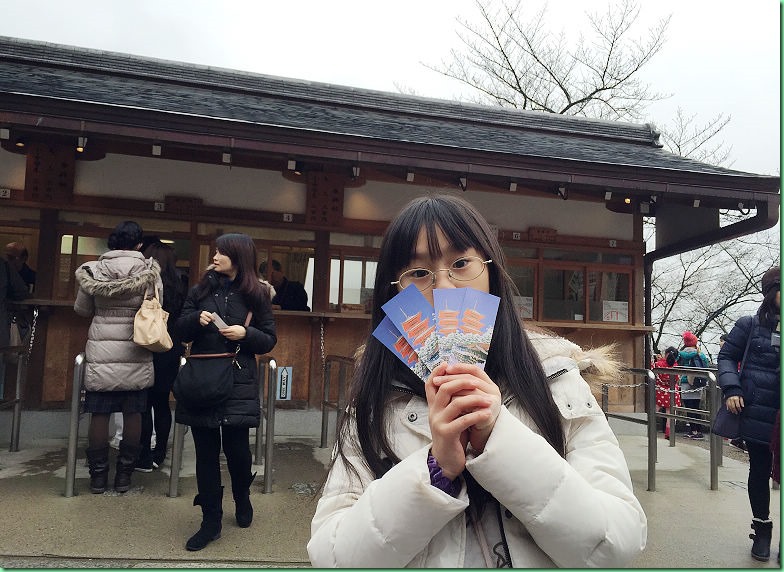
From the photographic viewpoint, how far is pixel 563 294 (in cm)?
752

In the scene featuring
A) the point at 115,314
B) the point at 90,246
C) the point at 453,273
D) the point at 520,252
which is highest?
the point at 520,252

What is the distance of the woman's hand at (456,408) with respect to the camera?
955mm

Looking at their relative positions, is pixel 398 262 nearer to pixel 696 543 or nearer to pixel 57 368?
pixel 696 543

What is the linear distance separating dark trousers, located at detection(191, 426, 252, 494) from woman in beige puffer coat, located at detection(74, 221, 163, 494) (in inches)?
38.0

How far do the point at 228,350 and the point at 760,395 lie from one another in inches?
137

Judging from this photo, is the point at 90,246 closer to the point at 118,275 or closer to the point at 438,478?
the point at 118,275

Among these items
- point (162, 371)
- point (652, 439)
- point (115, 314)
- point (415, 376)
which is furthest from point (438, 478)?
point (652, 439)

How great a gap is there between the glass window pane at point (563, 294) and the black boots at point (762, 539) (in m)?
4.03

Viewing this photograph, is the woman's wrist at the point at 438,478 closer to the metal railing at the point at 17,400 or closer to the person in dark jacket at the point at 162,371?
the person in dark jacket at the point at 162,371

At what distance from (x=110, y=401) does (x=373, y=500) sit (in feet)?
11.9

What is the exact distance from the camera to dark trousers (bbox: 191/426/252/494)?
330 cm

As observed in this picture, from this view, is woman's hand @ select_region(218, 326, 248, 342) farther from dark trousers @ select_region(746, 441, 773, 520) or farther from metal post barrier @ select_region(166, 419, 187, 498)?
dark trousers @ select_region(746, 441, 773, 520)

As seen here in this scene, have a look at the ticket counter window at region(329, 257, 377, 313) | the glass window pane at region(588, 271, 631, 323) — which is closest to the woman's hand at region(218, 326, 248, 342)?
the ticket counter window at region(329, 257, 377, 313)

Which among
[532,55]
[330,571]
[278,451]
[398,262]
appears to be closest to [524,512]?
[330,571]
